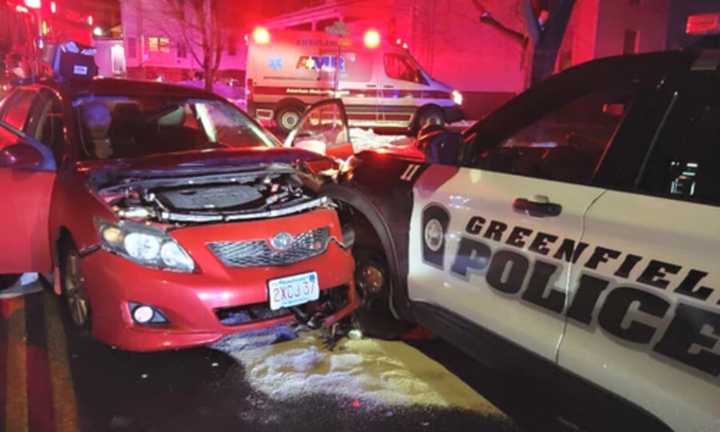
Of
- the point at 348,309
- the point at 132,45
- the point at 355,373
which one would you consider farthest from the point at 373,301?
the point at 132,45

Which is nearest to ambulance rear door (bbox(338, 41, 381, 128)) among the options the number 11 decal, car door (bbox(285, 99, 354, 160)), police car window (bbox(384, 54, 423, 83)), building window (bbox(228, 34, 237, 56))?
police car window (bbox(384, 54, 423, 83))

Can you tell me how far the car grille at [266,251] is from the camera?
3602 millimetres

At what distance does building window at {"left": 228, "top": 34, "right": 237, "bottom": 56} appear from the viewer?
33.8 m

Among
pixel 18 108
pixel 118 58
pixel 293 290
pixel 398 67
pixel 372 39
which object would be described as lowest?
pixel 293 290

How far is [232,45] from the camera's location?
3428 cm

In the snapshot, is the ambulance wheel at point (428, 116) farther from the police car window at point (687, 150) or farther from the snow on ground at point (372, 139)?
the police car window at point (687, 150)

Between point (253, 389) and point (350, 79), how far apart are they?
1314 centimetres

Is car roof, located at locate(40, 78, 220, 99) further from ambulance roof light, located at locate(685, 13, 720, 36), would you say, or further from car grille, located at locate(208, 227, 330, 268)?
ambulance roof light, located at locate(685, 13, 720, 36)

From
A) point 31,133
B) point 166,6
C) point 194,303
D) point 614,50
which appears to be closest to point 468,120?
point 614,50

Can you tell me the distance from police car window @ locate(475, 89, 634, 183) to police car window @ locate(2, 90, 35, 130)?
3979 mm

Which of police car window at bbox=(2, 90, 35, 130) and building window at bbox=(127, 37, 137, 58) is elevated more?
building window at bbox=(127, 37, 137, 58)

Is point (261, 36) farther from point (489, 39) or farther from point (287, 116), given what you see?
point (489, 39)

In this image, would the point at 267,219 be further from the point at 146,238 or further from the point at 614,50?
the point at 614,50

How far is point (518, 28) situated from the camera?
65.3ft
